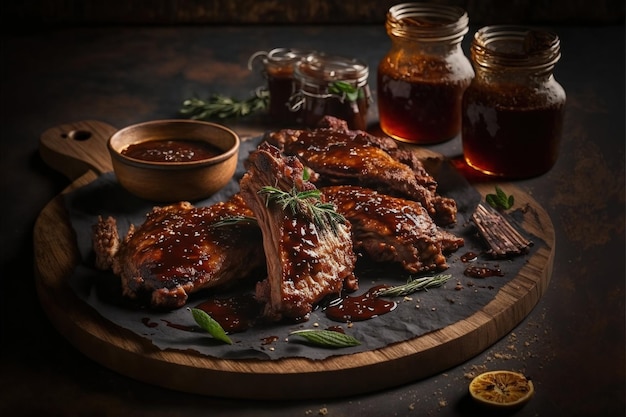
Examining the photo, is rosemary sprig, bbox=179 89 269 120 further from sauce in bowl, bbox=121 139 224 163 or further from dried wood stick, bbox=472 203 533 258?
dried wood stick, bbox=472 203 533 258

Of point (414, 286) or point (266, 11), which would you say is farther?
point (266, 11)

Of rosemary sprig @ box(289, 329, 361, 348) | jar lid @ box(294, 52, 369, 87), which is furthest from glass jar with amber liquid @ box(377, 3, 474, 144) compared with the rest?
rosemary sprig @ box(289, 329, 361, 348)

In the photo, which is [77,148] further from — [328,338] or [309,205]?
[328,338]

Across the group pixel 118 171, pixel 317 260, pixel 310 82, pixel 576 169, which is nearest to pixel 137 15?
pixel 310 82

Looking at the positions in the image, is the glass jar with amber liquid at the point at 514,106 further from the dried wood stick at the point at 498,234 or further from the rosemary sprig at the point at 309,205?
the rosemary sprig at the point at 309,205

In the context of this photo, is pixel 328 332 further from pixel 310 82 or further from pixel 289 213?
pixel 310 82

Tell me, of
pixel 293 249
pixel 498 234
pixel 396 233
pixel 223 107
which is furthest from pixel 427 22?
pixel 293 249
